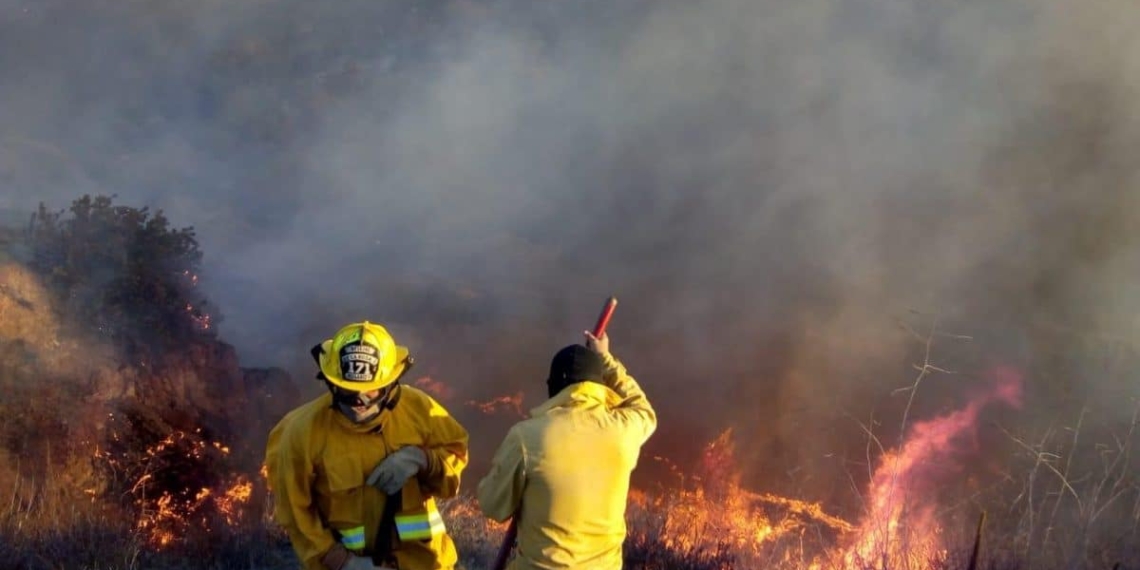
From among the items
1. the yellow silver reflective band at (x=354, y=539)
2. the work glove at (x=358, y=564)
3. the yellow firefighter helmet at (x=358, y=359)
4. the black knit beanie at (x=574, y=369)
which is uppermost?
the yellow firefighter helmet at (x=358, y=359)

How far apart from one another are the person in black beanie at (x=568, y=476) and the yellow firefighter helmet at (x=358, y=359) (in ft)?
1.60

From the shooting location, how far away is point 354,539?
119 inches

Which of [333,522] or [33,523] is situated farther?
[33,523]

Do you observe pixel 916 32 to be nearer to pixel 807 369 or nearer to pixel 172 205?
pixel 807 369

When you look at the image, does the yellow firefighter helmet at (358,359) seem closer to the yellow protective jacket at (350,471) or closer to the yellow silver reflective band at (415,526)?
the yellow protective jacket at (350,471)

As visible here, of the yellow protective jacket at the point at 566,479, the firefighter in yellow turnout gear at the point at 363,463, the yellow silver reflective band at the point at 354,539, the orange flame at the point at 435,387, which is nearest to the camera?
the yellow protective jacket at the point at 566,479

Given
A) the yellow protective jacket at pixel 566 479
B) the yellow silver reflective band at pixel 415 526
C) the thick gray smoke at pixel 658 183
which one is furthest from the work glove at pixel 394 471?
the thick gray smoke at pixel 658 183

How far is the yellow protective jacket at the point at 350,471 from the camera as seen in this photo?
2.95 metres

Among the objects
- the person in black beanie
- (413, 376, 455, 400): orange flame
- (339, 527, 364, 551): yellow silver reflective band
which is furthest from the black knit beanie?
(413, 376, 455, 400): orange flame

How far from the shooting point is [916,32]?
12.3 metres

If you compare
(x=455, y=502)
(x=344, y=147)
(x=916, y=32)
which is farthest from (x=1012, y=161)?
(x=344, y=147)

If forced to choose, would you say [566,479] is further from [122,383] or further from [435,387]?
[435,387]

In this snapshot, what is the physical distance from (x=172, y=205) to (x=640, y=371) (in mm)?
Answer: 7119

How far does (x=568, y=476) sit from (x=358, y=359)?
0.79 metres
